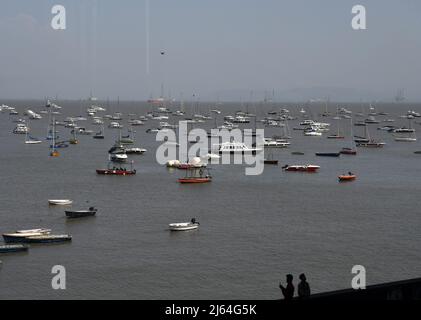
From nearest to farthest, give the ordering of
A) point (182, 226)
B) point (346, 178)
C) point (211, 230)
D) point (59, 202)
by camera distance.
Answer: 1. point (182, 226)
2. point (211, 230)
3. point (59, 202)
4. point (346, 178)

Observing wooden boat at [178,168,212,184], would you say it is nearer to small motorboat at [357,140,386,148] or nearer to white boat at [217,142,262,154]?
white boat at [217,142,262,154]

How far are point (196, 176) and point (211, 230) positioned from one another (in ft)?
57.7

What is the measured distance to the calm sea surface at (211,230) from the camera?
2098 centimetres

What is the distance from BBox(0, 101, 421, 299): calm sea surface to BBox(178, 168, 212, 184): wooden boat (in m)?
0.66

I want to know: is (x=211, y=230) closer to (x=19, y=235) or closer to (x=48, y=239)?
(x=48, y=239)

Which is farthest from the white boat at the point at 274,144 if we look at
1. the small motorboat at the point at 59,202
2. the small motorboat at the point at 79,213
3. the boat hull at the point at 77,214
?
the boat hull at the point at 77,214

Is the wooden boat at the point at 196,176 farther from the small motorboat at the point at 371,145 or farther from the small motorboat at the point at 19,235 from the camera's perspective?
the small motorboat at the point at 371,145

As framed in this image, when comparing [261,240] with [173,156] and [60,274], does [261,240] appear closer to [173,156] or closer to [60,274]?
[60,274]

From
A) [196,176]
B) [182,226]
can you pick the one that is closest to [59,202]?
[182,226]

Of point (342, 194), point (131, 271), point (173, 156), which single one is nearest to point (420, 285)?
point (131, 271)

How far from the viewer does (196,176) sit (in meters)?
45.8

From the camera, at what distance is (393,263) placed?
2327 cm

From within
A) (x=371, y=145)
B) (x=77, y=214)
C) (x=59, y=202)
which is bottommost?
(x=77, y=214)

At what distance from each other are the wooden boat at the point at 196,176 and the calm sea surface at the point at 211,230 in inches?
26.2
